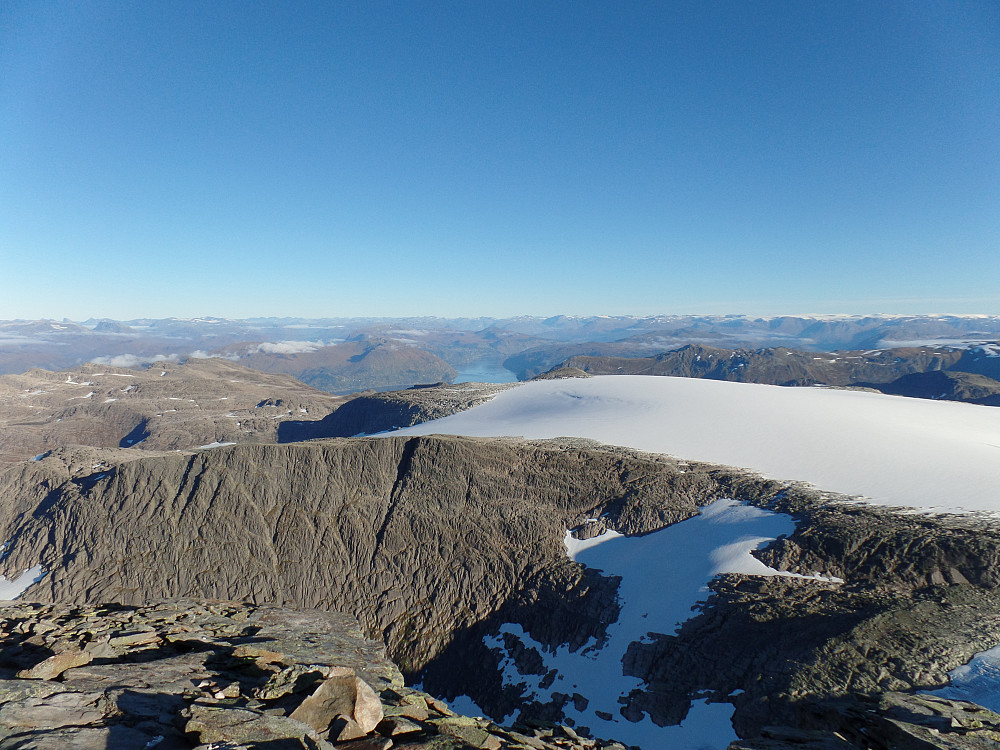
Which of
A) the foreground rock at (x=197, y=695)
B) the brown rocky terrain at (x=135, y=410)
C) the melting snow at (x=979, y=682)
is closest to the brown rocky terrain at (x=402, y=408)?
the brown rocky terrain at (x=135, y=410)

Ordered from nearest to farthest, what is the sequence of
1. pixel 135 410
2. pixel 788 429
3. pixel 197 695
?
pixel 197 695 < pixel 788 429 < pixel 135 410

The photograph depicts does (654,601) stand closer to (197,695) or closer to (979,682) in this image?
(979,682)

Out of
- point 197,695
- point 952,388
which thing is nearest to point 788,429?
point 197,695

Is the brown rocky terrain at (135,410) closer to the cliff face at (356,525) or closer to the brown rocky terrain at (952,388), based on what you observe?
the cliff face at (356,525)

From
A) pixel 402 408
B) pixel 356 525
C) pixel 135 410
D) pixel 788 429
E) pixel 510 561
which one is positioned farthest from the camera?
pixel 135 410

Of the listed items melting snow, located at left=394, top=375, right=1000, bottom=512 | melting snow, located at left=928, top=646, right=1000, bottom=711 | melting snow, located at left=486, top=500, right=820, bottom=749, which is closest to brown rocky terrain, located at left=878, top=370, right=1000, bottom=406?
melting snow, located at left=394, top=375, right=1000, bottom=512

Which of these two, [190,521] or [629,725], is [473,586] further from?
[190,521]

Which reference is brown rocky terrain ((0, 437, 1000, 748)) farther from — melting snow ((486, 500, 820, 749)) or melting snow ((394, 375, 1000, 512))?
melting snow ((394, 375, 1000, 512))

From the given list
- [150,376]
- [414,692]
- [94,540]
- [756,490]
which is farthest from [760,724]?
[150,376]
